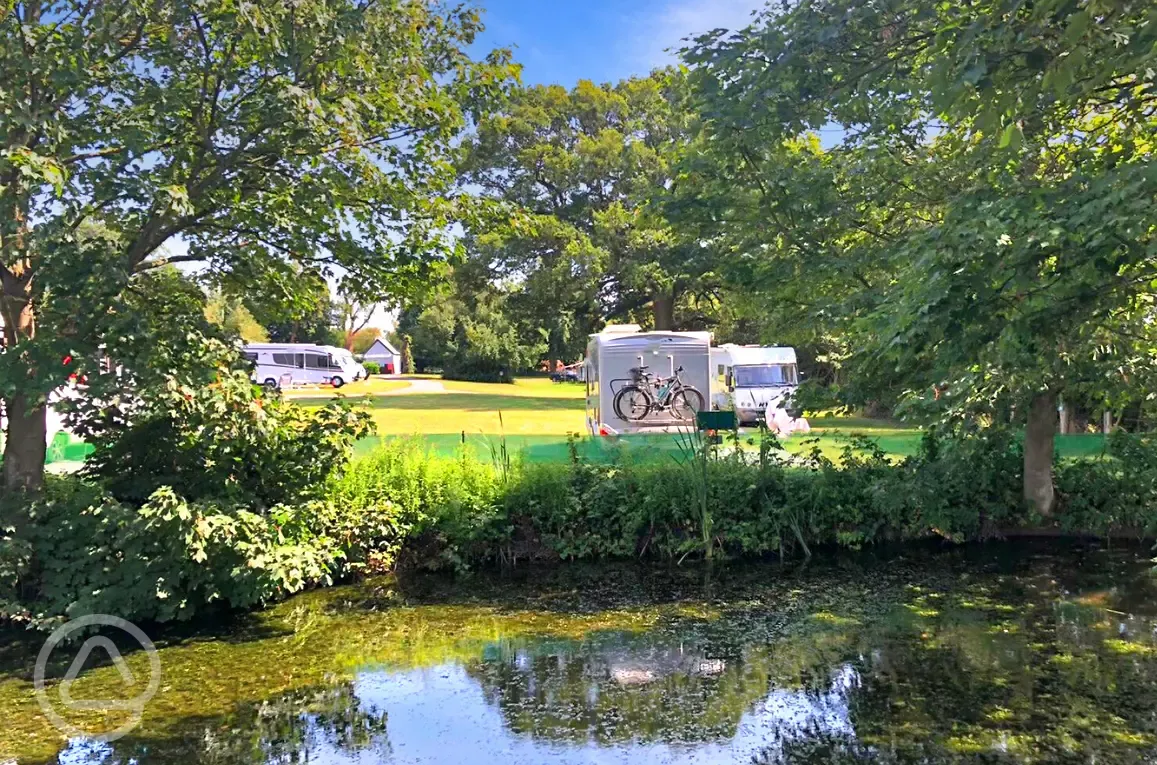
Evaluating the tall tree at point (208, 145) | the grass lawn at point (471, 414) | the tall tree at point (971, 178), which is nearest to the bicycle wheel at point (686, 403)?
the grass lawn at point (471, 414)

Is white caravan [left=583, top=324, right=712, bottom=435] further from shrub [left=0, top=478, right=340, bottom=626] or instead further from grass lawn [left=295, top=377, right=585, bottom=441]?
shrub [left=0, top=478, right=340, bottom=626]

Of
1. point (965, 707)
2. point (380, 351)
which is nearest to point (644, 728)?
point (965, 707)

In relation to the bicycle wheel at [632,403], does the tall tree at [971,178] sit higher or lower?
higher

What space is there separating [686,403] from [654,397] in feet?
2.02

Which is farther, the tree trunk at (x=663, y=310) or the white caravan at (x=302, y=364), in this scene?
the white caravan at (x=302, y=364)

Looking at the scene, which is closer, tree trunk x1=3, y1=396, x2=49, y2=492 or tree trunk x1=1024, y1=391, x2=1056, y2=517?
tree trunk x1=3, y1=396, x2=49, y2=492

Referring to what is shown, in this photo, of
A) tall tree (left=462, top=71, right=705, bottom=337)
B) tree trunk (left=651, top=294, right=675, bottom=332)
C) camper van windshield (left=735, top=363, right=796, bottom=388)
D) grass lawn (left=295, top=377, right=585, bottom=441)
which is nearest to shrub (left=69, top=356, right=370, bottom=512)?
grass lawn (left=295, top=377, right=585, bottom=441)

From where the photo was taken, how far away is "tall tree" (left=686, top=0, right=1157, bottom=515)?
400cm

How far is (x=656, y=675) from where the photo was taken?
614 centimetres

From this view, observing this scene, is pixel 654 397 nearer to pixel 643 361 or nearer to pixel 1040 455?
pixel 643 361

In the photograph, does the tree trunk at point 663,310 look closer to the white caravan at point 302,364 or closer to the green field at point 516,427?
the green field at point 516,427

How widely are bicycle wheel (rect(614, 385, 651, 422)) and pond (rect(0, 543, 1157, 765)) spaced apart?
5.95 m

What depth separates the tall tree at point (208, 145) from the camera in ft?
19.9

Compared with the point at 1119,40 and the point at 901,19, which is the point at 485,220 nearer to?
the point at 901,19
